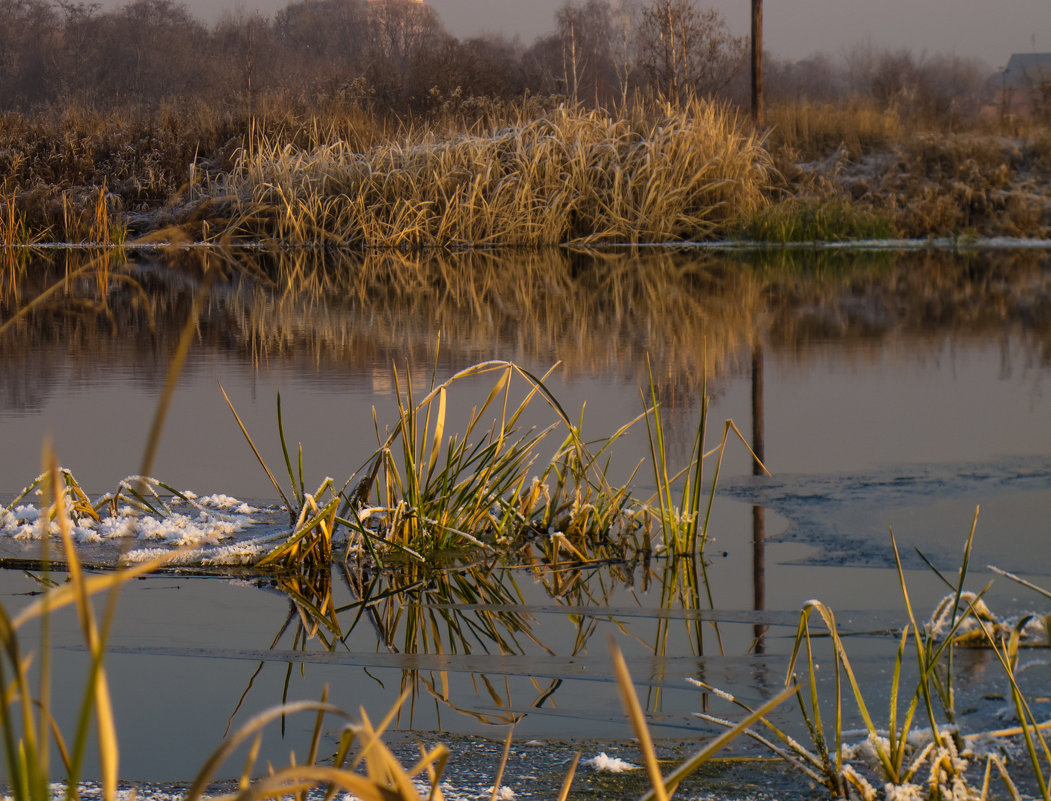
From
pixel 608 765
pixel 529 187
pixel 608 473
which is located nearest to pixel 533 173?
pixel 529 187

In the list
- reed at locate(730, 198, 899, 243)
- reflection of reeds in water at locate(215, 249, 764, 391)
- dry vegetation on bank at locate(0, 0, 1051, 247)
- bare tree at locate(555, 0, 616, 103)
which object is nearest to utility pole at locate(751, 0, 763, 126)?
dry vegetation on bank at locate(0, 0, 1051, 247)

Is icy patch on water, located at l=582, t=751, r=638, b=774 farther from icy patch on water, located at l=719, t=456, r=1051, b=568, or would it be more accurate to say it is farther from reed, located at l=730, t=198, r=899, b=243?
reed, located at l=730, t=198, r=899, b=243

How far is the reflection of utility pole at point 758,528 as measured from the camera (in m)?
2.75

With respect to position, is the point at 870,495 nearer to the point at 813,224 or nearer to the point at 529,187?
the point at 529,187

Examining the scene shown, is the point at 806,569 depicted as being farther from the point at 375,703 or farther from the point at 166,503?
the point at 166,503

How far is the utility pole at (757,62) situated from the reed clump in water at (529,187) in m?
2.72

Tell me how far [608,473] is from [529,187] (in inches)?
465

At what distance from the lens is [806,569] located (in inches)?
120

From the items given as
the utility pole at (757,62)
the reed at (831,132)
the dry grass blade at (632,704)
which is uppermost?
the utility pole at (757,62)

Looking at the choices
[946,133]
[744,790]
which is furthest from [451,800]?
[946,133]

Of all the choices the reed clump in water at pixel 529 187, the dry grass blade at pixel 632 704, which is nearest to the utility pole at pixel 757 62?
the reed clump in water at pixel 529 187

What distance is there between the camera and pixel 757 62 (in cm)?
1927

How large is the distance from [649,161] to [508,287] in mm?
5198

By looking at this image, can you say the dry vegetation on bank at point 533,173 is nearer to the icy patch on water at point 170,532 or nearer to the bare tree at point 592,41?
the icy patch on water at point 170,532
